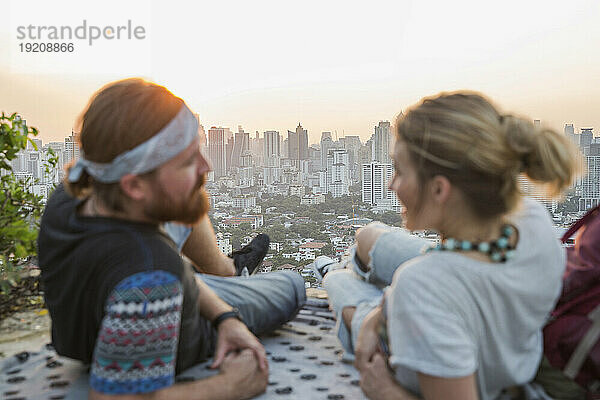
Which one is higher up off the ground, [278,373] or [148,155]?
[148,155]

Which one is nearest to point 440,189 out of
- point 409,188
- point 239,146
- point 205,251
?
point 409,188

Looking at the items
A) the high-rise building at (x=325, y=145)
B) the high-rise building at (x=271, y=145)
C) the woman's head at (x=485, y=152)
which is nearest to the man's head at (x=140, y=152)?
the woman's head at (x=485, y=152)

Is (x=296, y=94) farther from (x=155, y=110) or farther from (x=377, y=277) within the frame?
(x=155, y=110)

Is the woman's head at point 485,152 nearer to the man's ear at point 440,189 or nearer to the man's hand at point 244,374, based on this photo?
the man's ear at point 440,189

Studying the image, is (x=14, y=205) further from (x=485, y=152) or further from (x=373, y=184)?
(x=485, y=152)

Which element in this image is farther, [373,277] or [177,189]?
[373,277]

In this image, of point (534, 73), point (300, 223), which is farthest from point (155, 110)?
point (534, 73)
